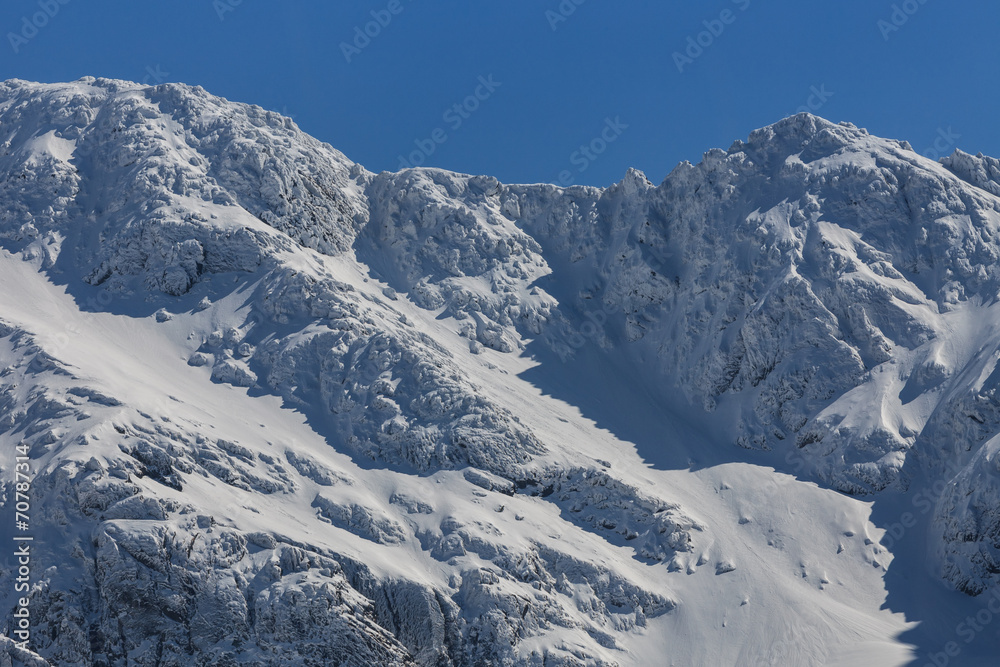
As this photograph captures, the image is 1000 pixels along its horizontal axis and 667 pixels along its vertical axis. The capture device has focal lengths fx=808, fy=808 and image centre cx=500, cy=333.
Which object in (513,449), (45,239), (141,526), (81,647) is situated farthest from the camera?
(45,239)

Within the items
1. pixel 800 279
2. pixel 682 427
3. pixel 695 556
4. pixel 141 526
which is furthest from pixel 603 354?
pixel 141 526

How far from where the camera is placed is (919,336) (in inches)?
3132

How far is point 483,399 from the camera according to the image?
7588 centimetres

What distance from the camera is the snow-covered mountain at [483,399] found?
55969mm

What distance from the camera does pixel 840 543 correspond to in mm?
68250

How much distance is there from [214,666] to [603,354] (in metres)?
56.3

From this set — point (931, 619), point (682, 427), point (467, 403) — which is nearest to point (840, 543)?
point (931, 619)

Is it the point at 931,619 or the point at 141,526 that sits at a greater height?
the point at 931,619

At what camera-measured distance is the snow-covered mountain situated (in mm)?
55969

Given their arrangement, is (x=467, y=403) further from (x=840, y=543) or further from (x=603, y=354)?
(x=840, y=543)

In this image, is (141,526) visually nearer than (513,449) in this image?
Yes

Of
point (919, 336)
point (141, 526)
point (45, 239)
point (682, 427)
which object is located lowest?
point (141, 526)

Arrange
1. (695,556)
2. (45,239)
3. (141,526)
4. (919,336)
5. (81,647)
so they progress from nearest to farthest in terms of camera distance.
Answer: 1. (81,647)
2. (141,526)
3. (695,556)
4. (919,336)
5. (45,239)

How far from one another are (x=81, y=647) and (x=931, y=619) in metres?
59.6
